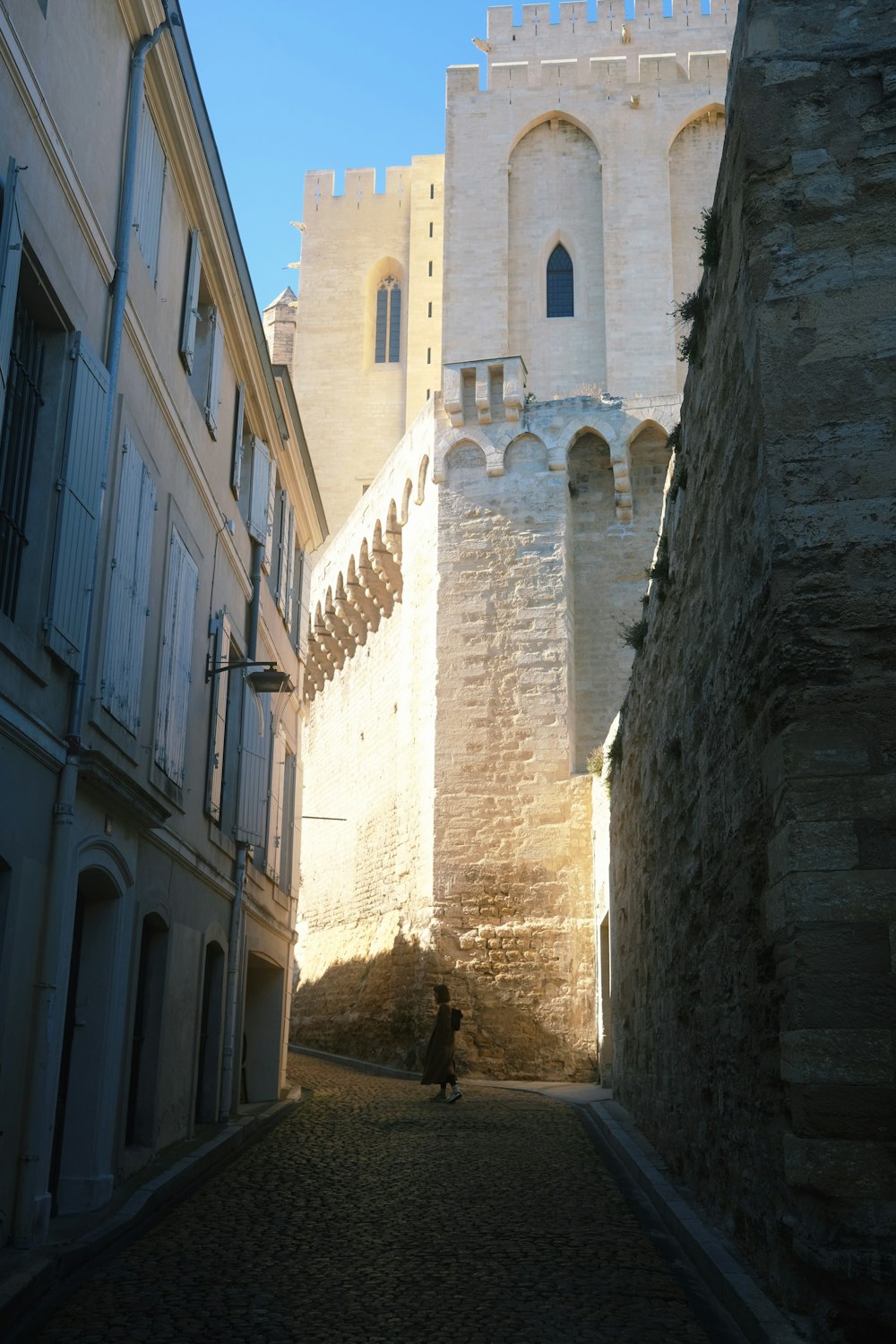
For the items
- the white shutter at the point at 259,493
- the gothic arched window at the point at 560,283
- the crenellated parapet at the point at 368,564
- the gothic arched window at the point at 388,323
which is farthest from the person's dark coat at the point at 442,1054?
the gothic arched window at the point at 388,323

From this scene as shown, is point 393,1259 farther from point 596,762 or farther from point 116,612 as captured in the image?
point 596,762

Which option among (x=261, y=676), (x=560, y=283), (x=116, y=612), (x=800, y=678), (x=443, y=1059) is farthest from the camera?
(x=560, y=283)

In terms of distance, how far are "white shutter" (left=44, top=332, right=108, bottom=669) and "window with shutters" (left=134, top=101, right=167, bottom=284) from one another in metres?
1.53

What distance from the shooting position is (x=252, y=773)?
36.1ft

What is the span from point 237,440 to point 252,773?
8.74 ft

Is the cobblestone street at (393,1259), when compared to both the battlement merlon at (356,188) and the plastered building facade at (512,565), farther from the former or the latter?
the battlement merlon at (356,188)

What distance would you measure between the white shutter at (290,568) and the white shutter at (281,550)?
0.49 feet

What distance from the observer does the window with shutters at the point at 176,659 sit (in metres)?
8.02

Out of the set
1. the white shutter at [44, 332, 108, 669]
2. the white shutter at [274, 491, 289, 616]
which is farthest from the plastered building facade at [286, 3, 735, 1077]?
the white shutter at [44, 332, 108, 669]

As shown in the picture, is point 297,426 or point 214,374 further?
point 297,426

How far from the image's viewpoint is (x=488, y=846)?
17.3 meters

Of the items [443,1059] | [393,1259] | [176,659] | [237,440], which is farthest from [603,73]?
[393,1259]

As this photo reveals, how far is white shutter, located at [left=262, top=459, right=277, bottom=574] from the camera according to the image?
1177 cm

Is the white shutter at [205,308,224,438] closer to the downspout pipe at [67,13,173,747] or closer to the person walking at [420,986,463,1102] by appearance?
the downspout pipe at [67,13,173,747]
